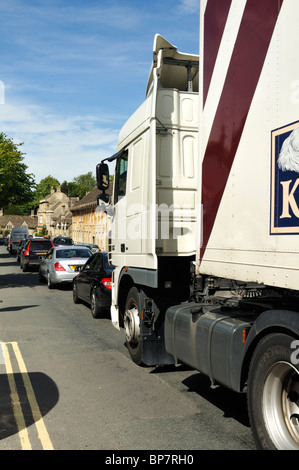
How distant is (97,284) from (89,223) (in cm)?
5400

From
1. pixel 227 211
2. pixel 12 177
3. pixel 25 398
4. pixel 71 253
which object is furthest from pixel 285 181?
pixel 12 177

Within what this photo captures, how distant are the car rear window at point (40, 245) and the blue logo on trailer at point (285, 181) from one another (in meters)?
23.9

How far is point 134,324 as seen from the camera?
6711 mm

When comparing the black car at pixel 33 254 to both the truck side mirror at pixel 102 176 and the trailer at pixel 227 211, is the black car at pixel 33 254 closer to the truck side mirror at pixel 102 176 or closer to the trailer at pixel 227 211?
the truck side mirror at pixel 102 176

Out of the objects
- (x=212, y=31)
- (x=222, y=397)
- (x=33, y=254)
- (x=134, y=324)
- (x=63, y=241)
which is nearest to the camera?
(x=212, y=31)

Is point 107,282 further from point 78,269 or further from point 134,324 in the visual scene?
point 78,269

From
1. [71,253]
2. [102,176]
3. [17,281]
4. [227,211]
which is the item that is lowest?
[17,281]

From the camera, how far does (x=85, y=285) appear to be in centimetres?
1232

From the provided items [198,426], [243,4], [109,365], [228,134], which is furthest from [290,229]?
[109,365]

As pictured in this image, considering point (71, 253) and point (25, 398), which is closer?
point (25, 398)

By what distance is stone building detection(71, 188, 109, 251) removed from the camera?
56.5 m

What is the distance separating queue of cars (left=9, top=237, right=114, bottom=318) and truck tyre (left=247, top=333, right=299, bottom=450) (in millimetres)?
7298

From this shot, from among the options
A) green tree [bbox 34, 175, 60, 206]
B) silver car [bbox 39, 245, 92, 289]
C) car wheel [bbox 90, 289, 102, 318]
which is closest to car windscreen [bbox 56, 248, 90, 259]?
silver car [bbox 39, 245, 92, 289]
